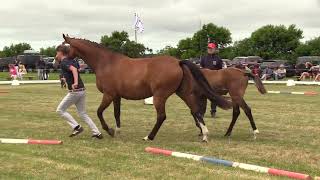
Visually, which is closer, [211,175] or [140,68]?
[211,175]

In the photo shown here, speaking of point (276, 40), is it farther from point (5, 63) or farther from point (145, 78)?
point (145, 78)

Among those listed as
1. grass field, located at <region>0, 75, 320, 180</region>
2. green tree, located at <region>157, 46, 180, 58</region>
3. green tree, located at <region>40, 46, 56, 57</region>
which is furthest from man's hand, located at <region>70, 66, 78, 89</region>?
green tree, located at <region>40, 46, 56, 57</region>

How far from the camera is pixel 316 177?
6805mm

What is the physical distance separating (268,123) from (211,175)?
6.82 meters

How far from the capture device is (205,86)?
426 inches

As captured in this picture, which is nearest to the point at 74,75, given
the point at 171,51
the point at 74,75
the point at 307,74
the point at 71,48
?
the point at 74,75

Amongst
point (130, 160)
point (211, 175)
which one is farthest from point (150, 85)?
point (211, 175)

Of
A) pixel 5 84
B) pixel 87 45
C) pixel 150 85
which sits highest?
pixel 87 45

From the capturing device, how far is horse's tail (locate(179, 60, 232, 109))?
10.7 meters

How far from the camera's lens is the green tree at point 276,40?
88.1 metres

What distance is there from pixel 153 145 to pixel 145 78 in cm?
145

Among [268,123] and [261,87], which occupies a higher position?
[261,87]

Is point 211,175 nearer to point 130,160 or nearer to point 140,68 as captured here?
point 130,160

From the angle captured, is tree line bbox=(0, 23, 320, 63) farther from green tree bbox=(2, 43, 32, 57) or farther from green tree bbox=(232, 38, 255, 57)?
green tree bbox=(2, 43, 32, 57)
